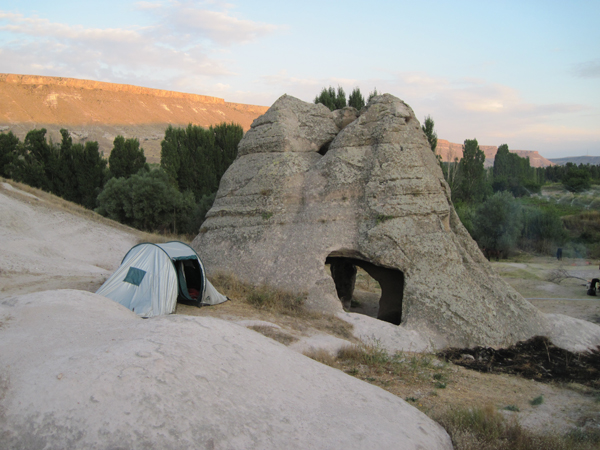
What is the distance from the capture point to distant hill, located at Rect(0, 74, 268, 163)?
66.9 meters

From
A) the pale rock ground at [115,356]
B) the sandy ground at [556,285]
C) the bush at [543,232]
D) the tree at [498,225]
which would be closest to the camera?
the pale rock ground at [115,356]

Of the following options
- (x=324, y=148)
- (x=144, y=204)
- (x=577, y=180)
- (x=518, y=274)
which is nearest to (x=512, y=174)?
(x=577, y=180)

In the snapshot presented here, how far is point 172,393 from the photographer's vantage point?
358cm

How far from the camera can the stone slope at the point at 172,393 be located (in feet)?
10.4

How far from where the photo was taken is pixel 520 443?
430 cm

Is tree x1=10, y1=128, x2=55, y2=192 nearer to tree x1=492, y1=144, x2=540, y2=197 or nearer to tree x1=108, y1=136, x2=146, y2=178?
tree x1=108, y1=136, x2=146, y2=178

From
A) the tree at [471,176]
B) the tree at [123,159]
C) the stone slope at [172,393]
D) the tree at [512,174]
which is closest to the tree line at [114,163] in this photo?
the tree at [123,159]

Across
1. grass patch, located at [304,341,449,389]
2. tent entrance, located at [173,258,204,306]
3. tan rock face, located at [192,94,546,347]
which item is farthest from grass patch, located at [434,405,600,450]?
tent entrance, located at [173,258,204,306]

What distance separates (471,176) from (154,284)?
36.7 m

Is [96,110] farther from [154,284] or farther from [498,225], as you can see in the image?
[154,284]

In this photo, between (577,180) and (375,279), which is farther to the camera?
(577,180)

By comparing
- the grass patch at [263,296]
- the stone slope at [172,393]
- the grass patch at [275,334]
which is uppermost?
the stone slope at [172,393]

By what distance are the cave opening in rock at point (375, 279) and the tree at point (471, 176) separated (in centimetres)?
2730

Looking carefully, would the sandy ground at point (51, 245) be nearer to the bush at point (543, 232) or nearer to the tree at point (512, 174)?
the bush at point (543, 232)
